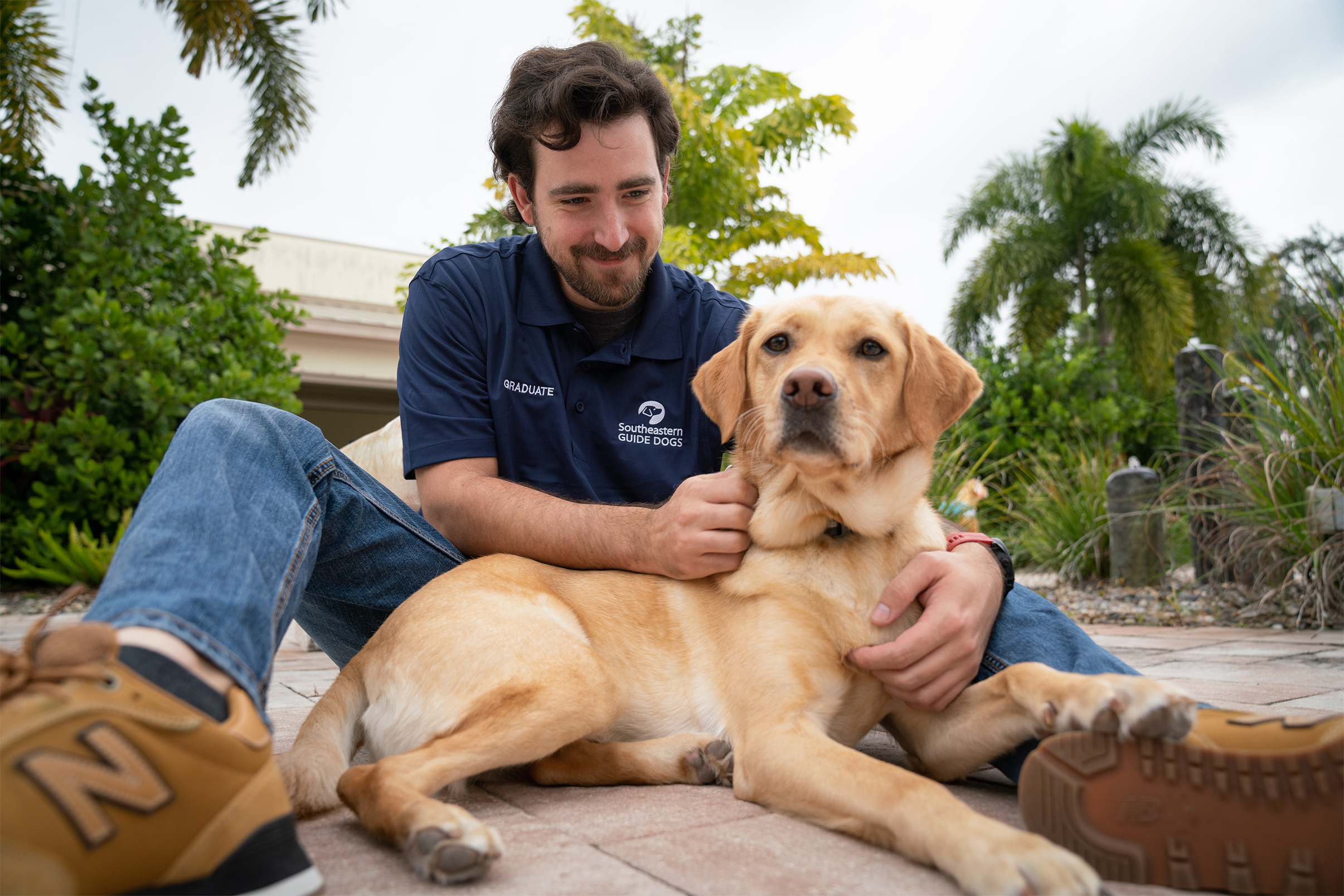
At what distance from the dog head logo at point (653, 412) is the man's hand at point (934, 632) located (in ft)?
Result: 3.86

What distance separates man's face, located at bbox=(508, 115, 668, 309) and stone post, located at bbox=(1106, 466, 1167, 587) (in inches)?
243

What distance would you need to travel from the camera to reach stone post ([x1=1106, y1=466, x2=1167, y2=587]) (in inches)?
292

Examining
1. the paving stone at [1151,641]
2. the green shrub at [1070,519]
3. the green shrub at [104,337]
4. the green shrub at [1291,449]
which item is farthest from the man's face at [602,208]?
the green shrub at [1070,519]

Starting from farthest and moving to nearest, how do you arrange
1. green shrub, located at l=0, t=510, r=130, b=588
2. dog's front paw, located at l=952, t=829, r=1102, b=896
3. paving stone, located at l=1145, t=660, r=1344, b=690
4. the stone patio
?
green shrub, located at l=0, t=510, r=130, b=588, paving stone, located at l=1145, t=660, r=1344, b=690, the stone patio, dog's front paw, located at l=952, t=829, r=1102, b=896

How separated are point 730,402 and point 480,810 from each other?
1.33 m

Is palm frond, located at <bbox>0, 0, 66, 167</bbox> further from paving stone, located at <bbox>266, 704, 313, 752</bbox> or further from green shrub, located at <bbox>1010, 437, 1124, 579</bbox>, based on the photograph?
green shrub, located at <bbox>1010, 437, 1124, 579</bbox>

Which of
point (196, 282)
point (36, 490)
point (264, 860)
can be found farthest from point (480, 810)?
point (196, 282)

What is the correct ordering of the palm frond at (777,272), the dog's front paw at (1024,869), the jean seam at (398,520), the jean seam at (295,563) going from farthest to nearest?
the palm frond at (777,272)
the jean seam at (398,520)
the jean seam at (295,563)
the dog's front paw at (1024,869)

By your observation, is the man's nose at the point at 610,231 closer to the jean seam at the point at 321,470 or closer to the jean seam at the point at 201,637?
the jean seam at the point at 321,470

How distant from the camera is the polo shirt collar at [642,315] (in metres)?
3.03

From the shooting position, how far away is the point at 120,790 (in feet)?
3.70

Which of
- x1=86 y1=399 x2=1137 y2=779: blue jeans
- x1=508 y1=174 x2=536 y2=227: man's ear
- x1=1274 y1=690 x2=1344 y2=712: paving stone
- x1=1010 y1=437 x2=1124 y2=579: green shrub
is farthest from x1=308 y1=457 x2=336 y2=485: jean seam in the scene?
x1=1010 y1=437 x2=1124 y2=579: green shrub

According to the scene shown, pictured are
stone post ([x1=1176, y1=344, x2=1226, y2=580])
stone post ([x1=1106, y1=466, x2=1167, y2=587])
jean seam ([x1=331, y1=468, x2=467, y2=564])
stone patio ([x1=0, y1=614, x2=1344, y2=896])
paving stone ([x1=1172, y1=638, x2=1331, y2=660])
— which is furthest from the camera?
stone post ([x1=1106, y1=466, x2=1167, y2=587])

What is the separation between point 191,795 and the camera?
3.85 feet
